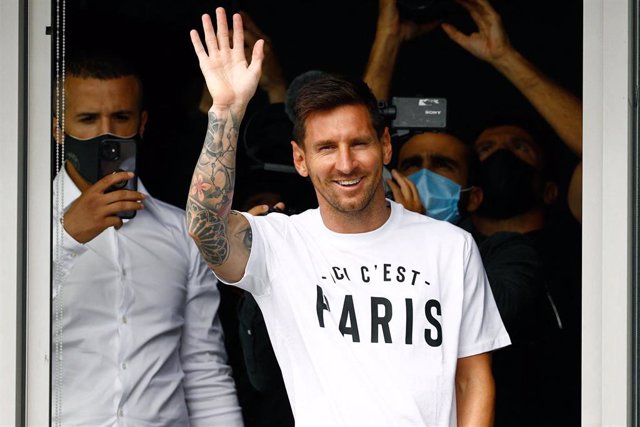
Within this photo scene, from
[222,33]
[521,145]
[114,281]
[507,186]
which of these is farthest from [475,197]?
[114,281]

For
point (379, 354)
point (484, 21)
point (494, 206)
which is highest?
point (484, 21)

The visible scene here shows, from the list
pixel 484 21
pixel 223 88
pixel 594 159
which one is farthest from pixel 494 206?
pixel 223 88

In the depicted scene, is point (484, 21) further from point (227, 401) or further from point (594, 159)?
point (227, 401)

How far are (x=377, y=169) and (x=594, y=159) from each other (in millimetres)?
791

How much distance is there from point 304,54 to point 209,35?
0.46 m

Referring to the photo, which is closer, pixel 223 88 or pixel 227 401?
pixel 223 88

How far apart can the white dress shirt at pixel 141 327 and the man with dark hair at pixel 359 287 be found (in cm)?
24

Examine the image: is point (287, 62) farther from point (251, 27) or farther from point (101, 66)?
point (101, 66)

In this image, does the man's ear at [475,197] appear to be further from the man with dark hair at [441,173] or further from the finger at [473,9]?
the finger at [473,9]

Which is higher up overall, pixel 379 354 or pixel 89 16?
pixel 89 16

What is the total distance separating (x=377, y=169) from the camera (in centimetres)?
385

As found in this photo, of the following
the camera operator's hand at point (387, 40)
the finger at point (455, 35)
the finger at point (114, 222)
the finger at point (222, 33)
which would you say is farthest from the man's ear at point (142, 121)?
the finger at point (455, 35)

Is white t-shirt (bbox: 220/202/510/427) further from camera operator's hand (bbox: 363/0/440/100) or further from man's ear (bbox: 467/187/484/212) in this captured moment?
camera operator's hand (bbox: 363/0/440/100)

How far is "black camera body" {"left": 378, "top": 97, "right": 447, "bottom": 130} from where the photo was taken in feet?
12.8
